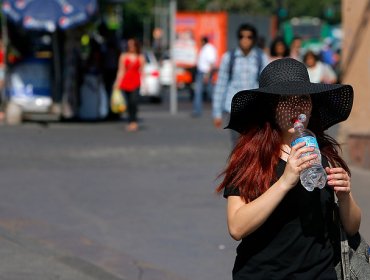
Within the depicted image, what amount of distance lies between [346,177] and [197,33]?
4230 cm

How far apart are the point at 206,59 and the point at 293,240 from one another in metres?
20.2

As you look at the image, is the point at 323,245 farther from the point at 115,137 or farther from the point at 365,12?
the point at 115,137

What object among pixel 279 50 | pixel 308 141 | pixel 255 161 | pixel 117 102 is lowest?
pixel 117 102

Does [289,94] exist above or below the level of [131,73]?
above

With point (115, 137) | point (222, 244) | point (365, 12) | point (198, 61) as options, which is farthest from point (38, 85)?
point (222, 244)

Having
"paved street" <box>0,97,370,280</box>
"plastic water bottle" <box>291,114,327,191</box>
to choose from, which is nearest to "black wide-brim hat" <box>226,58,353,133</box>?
"plastic water bottle" <box>291,114,327,191</box>

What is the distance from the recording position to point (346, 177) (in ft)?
12.1

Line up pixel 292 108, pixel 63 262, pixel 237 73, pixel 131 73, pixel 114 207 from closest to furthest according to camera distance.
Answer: pixel 292 108
pixel 63 262
pixel 114 207
pixel 237 73
pixel 131 73

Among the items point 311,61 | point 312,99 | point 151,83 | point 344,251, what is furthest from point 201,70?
point 344,251

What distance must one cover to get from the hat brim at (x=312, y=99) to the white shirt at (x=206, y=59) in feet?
63.6

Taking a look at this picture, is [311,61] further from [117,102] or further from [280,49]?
[117,102]

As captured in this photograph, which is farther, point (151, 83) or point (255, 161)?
point (151, 83)

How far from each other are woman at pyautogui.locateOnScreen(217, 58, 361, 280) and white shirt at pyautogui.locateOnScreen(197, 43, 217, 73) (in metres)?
19.6

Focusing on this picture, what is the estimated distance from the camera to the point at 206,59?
2381cm
